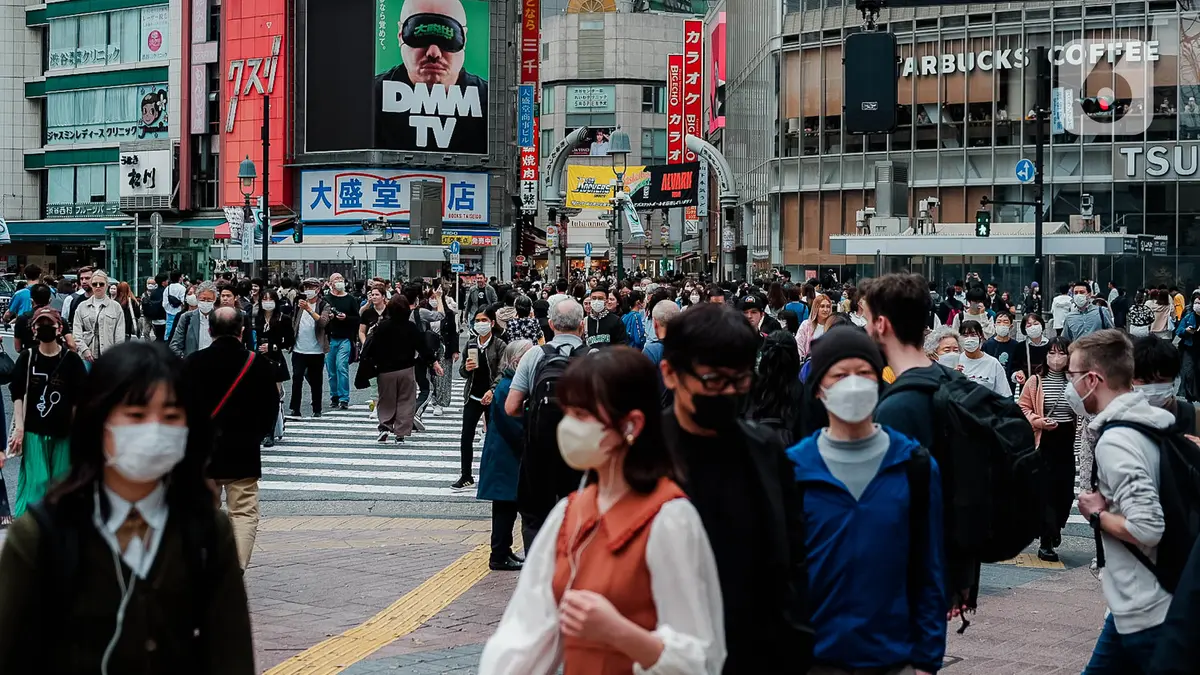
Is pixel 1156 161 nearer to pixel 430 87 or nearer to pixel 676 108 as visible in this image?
pixel 430 87

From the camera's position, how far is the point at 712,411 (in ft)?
12.9

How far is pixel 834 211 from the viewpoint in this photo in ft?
194

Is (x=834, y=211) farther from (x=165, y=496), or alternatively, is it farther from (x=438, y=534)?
(x=165, y=496)

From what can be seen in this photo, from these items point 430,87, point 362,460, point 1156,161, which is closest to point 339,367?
point 362,460

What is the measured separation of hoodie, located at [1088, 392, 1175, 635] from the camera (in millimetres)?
5051

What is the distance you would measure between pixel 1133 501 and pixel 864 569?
3.78ft

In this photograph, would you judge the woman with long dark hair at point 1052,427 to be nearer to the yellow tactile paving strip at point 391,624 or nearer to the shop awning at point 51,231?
the yellow tactile paving strip at point 391,624

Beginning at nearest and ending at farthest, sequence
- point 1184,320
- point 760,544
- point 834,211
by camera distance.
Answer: point 760,544 → point 1184,320 → point 834,211

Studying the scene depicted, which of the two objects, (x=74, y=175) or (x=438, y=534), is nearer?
(x=438, y=534)

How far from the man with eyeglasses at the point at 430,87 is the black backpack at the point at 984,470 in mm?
62470

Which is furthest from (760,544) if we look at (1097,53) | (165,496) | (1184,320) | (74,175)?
(74,175)

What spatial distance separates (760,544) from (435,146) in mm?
64452

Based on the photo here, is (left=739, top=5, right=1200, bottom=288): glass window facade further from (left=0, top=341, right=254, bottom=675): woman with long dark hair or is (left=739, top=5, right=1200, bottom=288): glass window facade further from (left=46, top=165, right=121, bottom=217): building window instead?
(left=0, top=341, right=254, bottom=675): woman with long dark hair

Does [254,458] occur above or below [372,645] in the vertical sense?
above
